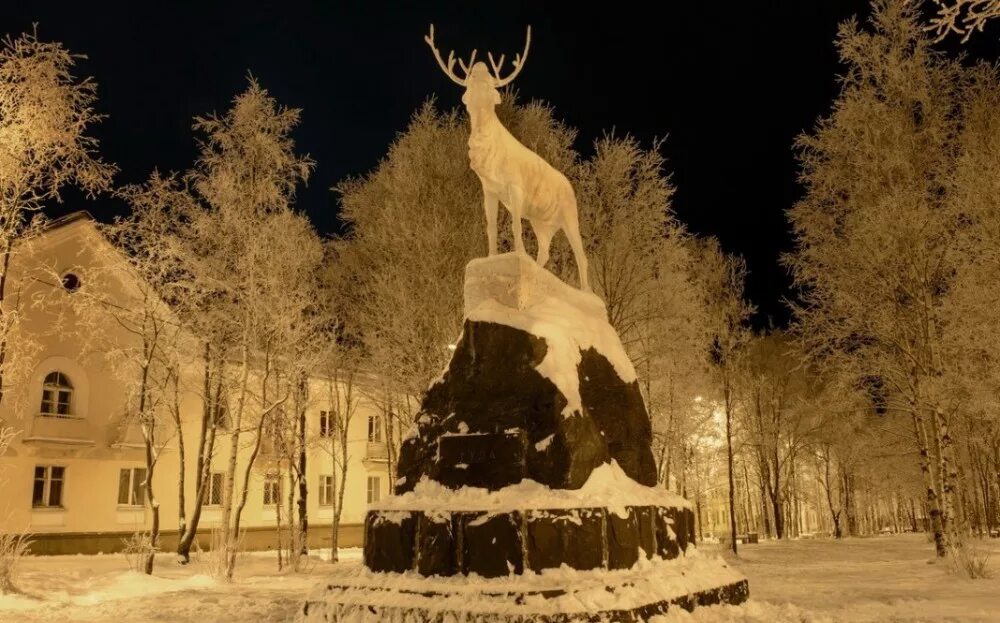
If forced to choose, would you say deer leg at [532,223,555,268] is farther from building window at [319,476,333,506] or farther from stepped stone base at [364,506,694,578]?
building window at [319,476,333,506]

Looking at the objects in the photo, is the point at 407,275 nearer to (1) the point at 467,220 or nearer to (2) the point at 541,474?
(1) the point at 467,220

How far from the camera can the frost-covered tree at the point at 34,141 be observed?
43.5ft

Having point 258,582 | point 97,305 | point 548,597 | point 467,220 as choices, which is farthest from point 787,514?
point 548,597

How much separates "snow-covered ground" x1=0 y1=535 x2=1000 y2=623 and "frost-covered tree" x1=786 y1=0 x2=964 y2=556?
8.23 ft

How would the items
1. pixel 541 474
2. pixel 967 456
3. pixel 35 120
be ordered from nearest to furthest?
pixel 541 474 → pixel 35 120 → pixel 967 456

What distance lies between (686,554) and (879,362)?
985 cm

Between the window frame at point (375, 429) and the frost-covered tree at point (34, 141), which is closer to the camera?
the frost-covered tree at point (34, 141)

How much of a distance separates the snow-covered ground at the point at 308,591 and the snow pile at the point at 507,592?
0.44 meters

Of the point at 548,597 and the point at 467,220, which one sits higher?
the point at 467,220

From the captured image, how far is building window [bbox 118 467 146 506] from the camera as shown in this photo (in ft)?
78.5

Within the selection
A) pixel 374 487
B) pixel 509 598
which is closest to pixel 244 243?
pixel 509 598

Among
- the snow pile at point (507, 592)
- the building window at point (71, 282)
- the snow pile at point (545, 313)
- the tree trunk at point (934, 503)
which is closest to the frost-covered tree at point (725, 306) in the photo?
the tree trunk at point (934, 503)

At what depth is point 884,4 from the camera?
56.7ft

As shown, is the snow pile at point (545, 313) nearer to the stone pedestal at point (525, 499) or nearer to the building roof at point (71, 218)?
the stone pedestal at point (525, 499)
